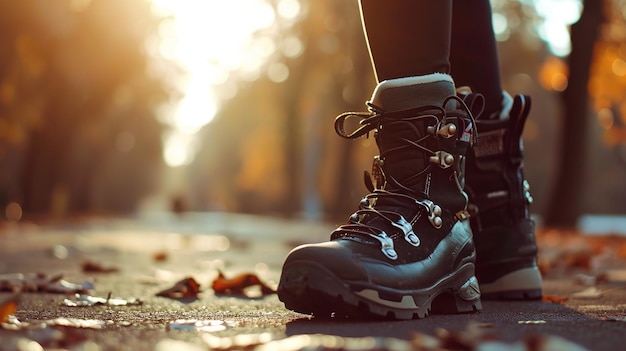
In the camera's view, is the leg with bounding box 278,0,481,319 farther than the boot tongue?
No

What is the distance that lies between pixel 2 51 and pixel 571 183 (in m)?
9.71

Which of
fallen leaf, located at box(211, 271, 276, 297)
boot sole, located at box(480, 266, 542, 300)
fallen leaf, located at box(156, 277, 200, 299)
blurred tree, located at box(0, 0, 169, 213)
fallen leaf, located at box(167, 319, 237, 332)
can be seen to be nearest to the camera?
fallen leaf, located at box(167, 319, 237, 332)

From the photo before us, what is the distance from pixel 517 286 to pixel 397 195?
76cm

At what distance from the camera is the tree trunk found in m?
13.8

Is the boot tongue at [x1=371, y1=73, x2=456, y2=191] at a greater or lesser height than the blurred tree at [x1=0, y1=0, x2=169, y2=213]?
lesser

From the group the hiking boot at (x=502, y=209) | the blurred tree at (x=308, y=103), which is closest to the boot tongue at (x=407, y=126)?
the hiking boot at (x=502, y=209)

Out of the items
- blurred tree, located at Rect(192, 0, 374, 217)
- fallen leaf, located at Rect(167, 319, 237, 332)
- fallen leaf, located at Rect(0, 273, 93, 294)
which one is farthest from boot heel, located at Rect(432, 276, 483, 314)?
blurred tree, located at Rect(192, 0, 374, 217)

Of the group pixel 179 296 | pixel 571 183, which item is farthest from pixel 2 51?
pixel 179 296

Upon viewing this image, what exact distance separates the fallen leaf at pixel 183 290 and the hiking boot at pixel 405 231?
898 millimetres

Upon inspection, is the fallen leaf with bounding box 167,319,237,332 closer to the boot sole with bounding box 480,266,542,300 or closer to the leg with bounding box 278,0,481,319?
the leg with bounding box 278,0,481,319

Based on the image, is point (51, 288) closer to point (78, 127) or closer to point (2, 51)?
point (2, 51)

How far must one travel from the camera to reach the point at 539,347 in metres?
1.32

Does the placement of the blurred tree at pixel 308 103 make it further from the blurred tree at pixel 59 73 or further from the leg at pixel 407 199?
the leg at pixel 407 199

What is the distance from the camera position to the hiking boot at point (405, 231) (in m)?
1.87
